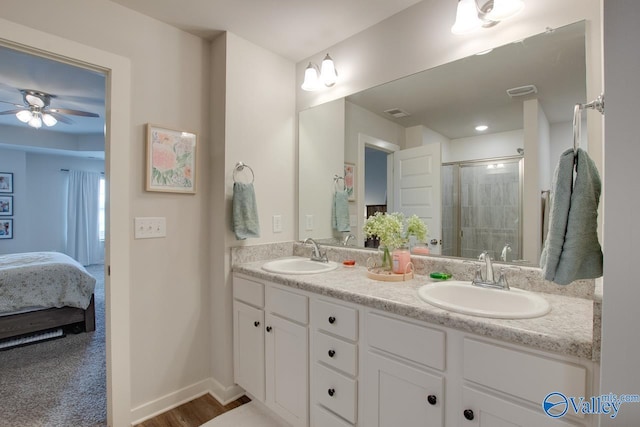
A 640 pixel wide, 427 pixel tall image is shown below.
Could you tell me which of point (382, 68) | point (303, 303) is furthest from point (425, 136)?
point (303, 303)

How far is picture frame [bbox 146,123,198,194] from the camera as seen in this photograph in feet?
5.90

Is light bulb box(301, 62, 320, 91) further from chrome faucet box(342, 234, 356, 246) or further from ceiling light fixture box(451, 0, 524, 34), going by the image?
chrome faucet box(342, 234, 356, 246)

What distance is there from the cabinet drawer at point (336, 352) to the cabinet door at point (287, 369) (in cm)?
9

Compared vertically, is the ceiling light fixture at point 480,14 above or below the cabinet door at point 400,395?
above

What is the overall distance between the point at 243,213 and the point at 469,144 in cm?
137

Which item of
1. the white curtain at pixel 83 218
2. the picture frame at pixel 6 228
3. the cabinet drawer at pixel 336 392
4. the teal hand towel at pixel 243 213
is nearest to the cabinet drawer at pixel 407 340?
the cabinet drawer at pixel 336 392

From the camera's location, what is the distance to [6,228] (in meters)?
4.96

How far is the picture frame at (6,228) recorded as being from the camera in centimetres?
493

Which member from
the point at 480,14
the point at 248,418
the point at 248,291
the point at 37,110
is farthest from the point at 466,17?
the point at 37,110

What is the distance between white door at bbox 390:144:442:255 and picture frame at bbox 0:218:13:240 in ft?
21.0

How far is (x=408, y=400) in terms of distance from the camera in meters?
1.12

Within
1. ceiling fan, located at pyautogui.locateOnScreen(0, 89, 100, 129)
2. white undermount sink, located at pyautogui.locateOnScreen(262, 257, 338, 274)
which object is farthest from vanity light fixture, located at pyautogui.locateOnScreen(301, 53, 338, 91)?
ceiling fan, located at pyautogui.locateOnScreen(0, 89, 100, 129)

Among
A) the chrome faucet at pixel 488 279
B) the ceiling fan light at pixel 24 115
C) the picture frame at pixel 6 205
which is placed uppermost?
the ceiling fan light at pixel 24 115

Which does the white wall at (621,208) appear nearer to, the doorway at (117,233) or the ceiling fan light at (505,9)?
the ceiling fan light at (505,9)
